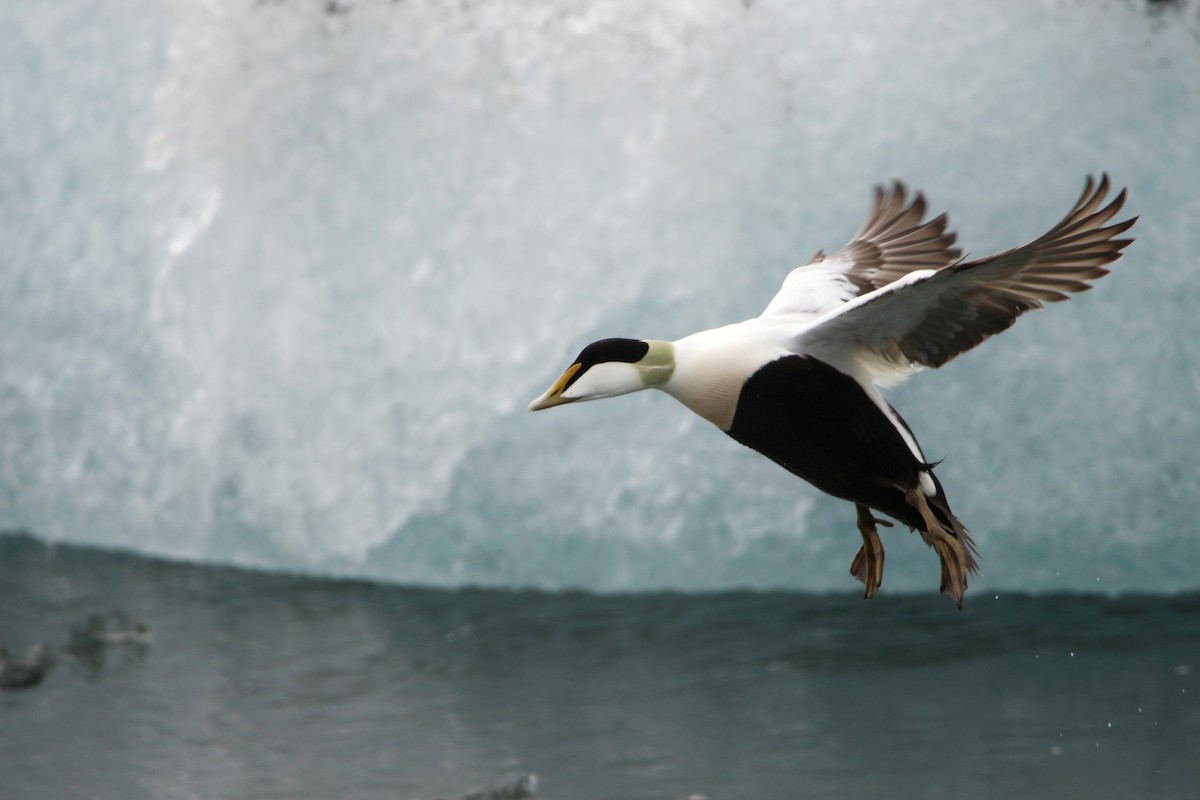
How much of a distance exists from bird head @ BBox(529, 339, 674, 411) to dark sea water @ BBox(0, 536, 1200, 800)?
2.28 m

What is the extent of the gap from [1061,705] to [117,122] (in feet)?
15.2

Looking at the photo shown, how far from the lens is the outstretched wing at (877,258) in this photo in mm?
2625

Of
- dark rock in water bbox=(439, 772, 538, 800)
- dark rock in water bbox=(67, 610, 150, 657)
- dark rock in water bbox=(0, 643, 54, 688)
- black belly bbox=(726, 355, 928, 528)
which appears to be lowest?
dark rock in water bbox=(439, 772, 538, 800)

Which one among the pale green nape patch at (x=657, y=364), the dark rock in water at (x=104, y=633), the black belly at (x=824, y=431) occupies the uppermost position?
the pale green nape patch at (x=657, y=364)

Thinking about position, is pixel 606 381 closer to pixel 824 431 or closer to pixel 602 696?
pixel 824 431

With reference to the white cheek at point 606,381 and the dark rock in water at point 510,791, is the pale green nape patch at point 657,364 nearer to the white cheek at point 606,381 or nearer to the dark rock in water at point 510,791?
the white cheek at point 606,381

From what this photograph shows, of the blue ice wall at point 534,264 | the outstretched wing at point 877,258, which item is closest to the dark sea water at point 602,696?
the blue ice wall at point 534,264

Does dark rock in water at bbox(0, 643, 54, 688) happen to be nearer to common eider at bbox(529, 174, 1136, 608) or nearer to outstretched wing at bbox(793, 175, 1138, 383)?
common eider at bbox(529, 174, 1136, 608)

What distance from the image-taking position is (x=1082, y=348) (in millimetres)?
5379

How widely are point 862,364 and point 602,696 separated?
2.81m

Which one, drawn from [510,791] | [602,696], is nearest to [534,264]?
[602,696]

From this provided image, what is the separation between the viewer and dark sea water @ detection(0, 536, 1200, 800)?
4.22 m

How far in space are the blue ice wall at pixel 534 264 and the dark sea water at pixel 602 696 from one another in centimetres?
24

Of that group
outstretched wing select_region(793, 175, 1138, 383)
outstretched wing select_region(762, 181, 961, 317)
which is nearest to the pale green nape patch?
outstretched wing select_region(793, 175, 1138, 383)
